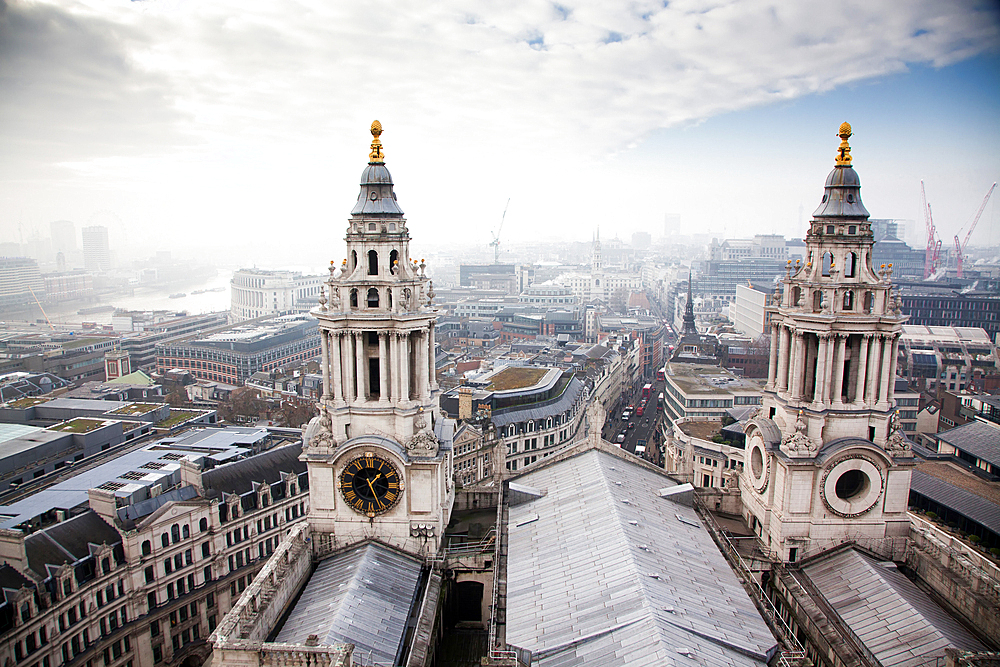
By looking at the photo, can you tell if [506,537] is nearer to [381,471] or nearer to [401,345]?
[381,471]

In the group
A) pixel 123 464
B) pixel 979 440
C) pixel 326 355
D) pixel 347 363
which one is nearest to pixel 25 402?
pixel 123 464

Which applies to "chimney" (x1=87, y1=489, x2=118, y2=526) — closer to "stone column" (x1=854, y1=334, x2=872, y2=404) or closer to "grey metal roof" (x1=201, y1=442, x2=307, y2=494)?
"grey metal roof" (x1=201, y1=442, x2=307, y2=494)

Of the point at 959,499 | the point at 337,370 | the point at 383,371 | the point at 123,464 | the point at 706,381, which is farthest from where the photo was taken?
the point at 706,381

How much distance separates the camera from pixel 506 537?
39.5 meters

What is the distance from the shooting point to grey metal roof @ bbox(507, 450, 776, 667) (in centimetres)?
2530

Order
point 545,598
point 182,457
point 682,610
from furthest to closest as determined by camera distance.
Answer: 1. point 182,457
2. point 545,598
3. point 682,610

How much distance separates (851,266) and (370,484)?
3018 cm

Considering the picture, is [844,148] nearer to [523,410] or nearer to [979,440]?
[979,440]

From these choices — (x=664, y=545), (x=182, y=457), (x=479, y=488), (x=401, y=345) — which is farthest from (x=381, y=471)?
(x=182, y=457)

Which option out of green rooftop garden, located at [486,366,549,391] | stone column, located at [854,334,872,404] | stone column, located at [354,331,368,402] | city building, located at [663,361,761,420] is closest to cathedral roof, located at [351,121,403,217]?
stone column, located at [354,331,368,402]

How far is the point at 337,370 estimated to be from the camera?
39.0 m

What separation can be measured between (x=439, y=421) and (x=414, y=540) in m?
7.28

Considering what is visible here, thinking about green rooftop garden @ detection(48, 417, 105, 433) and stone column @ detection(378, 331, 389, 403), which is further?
green rooftop garden @ detection(48, 417, 105, 433)

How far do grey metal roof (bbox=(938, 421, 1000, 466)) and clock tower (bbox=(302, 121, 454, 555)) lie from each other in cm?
5826
